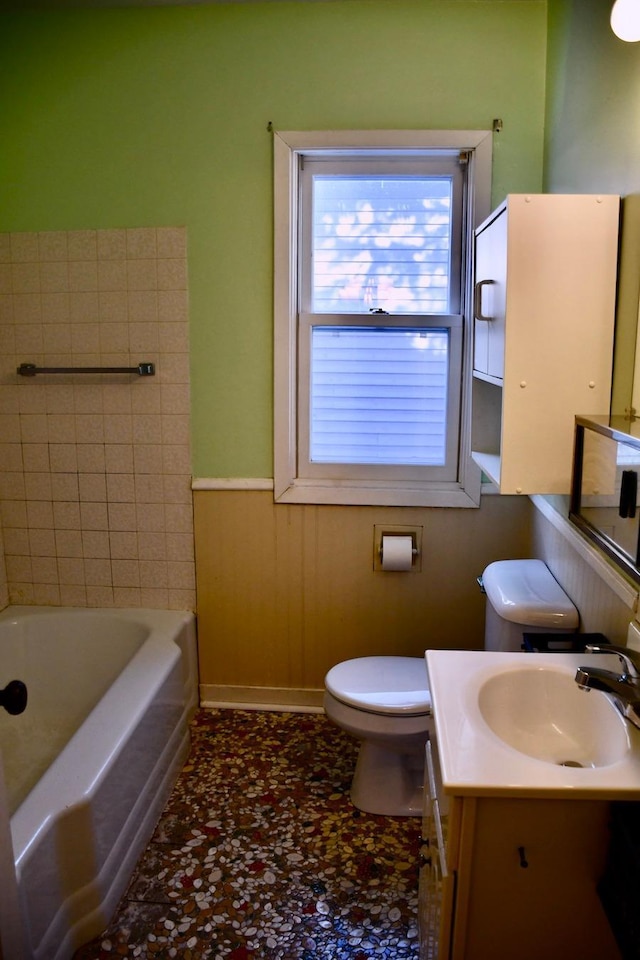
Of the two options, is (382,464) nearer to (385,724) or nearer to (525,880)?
(385,724)

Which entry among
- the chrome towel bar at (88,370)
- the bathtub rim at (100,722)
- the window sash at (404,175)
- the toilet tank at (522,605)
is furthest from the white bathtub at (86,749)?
the window sash at (404,175)

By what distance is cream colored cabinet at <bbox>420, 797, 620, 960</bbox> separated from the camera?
3.79ft

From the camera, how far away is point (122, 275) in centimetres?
260

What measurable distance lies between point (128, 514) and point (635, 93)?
6.84ft

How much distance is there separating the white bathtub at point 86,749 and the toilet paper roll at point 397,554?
787 mm

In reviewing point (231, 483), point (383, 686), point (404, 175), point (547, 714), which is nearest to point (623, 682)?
point (547, 714)

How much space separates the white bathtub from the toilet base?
2.07ft

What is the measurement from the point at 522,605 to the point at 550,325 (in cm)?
72

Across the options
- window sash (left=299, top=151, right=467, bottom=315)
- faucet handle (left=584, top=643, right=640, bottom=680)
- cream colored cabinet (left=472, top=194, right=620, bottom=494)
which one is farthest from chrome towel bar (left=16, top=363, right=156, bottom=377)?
faucet handle (left=584, top=643, right=640, bottom=680)

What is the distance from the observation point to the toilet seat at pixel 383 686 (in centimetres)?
210

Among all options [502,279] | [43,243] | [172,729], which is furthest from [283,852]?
[43,243]

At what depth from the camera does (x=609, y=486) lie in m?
1.54

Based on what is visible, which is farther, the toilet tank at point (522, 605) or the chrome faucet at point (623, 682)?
the toilet tank at point (522, 605)

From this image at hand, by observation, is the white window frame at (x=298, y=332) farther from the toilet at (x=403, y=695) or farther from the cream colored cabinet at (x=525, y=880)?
the cream colored cabinet at (x=525, y=880)
